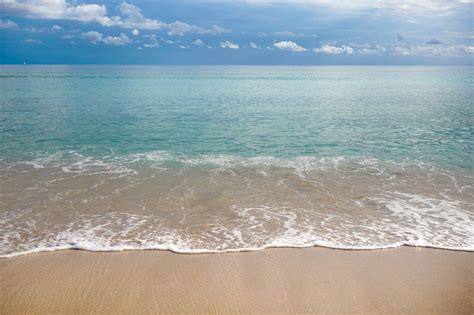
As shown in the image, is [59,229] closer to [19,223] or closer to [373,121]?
[19,223]

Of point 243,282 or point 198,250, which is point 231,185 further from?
point 243,282

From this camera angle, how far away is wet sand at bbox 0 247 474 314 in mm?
6098

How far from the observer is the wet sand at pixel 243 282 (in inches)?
240

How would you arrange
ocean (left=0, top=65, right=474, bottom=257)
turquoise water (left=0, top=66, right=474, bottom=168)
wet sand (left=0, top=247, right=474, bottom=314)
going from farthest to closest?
turquoise water (left=0, top=66, right=474, bottom=168) < ocean (left=0, top=65, right=474, bottom=257) < wet sand (left=0, top=247, right=474, bottom=314)

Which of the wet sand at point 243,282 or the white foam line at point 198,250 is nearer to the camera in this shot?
the wet sand at point 243,282

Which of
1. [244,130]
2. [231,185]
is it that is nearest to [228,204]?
[231,185]

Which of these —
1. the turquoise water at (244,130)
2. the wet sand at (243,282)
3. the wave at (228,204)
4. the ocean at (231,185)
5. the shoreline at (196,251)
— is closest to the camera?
the wet sand at (243,282)

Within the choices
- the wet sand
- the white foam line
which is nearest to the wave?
the white foam line

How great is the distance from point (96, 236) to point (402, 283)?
256 inches

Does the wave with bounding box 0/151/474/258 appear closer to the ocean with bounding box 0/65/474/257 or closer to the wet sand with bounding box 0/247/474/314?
the ocean with bounding box 0/65/474/257

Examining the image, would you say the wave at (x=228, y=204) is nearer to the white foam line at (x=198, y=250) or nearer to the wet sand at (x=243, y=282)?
the white foam line at (x=198, y=250)

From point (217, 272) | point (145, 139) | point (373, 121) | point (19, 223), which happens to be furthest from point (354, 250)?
point (373, 121)

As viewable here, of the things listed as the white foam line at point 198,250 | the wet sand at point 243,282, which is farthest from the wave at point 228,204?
the wet sand at point 243,282

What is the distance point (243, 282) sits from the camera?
22.1 feet
